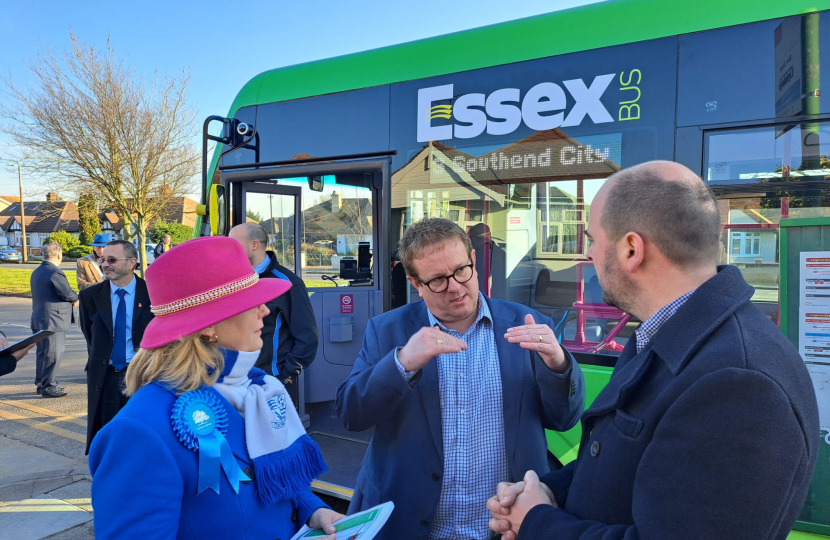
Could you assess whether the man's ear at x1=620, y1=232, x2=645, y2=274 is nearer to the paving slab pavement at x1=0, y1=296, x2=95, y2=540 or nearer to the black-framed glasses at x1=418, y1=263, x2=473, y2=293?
the black-framed glasses at x1=418, y1=263, x2=473, y2=293

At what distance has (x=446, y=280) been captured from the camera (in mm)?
1935

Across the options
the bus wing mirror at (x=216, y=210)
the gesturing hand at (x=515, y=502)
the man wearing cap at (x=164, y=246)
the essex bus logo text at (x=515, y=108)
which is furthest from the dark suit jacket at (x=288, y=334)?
the man wearing cap at (x=164, y=246)

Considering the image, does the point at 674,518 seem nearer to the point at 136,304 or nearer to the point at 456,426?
the point at 456,426

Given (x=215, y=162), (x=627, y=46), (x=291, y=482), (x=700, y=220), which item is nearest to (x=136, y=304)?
(x=215, y=162)

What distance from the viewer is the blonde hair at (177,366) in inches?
54.1

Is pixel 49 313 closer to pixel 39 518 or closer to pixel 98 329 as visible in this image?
pixel 98 329

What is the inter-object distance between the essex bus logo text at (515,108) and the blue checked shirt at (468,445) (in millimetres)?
1883

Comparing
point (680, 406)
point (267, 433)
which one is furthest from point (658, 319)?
point (267, 433)

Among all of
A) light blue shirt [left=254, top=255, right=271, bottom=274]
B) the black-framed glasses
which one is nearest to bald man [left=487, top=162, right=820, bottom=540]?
the black-framed glasses

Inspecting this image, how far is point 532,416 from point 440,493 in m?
0.42

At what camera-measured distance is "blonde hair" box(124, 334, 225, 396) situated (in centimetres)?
137

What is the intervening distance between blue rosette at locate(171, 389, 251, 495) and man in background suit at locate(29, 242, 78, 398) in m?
6.65

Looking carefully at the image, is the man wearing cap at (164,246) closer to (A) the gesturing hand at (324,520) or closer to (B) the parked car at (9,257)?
(A) the gesturing hand at (324,520)

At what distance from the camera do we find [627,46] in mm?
3051
